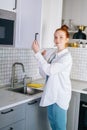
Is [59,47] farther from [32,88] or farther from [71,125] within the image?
[71,125]

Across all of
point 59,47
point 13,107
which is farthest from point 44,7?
point 13,107

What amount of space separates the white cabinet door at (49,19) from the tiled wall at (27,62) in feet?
1.25

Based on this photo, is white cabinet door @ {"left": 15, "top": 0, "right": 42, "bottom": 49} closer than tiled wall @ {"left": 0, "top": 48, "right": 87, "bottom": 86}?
Yes

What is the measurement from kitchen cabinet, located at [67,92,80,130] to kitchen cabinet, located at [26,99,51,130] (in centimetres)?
27

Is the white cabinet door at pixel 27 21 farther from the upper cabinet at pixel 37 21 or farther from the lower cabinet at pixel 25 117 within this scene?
the lower cabinet at pixel 25 117

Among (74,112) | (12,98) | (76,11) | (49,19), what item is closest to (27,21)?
(49,19)

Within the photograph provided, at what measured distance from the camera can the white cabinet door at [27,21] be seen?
84.9 inches

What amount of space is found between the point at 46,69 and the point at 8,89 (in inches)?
28.8

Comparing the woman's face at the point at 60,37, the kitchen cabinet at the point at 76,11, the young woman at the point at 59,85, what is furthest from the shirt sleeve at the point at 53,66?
the kitchen cabinet at the point at 76,11

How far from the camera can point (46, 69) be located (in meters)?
2.04

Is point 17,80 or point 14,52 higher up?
point 14,52

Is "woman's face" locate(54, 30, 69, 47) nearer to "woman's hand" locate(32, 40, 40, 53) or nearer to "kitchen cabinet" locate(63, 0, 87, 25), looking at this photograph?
"woman's hand" locate(32, 40, 40, 53)

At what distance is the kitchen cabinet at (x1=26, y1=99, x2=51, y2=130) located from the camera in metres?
2.22

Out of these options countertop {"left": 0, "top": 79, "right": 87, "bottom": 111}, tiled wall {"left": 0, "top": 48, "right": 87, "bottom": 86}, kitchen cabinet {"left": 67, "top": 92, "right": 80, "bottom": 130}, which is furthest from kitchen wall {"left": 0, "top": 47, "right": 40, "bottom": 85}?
kitchen cabinet {"left": 67, "top": 92, "right": 80, "bottom": 130}
